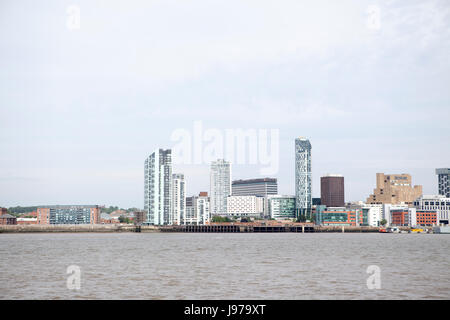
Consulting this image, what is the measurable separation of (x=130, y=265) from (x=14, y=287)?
22.7m

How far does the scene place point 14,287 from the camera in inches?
1698

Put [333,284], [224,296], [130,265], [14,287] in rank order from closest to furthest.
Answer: [224,296] → [14,287] → [333,284] → [130,265]

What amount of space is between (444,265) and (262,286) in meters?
34.0

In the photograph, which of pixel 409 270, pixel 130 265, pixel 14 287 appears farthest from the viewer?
pixel 130 265

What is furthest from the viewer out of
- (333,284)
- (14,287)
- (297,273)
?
(297,273)

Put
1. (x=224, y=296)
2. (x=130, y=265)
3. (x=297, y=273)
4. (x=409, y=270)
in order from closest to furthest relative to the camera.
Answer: (x=224, y=296) → (x=297, y=273) → (x=409, y=270) → (x=130, y=265)

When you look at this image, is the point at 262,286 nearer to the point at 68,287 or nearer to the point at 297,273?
the point at 297,273


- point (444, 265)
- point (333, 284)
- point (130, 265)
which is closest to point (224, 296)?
point (333, 284)
